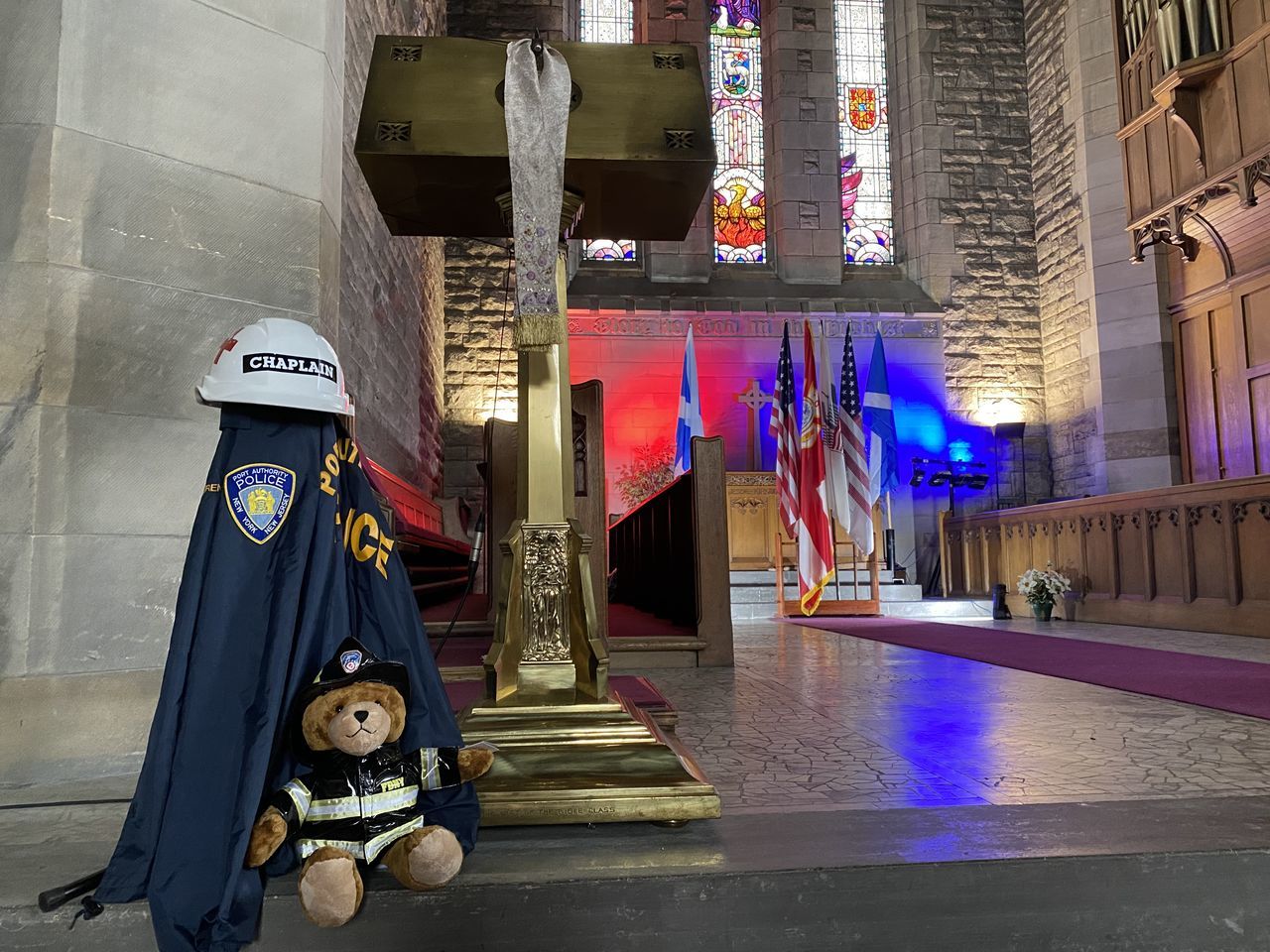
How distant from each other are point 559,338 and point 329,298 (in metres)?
1.21

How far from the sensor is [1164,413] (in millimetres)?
8883

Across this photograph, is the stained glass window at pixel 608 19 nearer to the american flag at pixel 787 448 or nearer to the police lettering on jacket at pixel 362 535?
the american flag at pixel 787 448

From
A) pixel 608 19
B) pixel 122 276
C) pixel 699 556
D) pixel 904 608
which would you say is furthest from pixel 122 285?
pixel 608 19

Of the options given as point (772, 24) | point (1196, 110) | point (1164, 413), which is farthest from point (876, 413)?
point (772, 24)

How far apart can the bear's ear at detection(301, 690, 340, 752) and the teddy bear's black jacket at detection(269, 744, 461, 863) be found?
0.03m

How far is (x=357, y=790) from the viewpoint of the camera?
3.96ft

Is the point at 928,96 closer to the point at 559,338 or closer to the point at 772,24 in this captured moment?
the point at 772,24

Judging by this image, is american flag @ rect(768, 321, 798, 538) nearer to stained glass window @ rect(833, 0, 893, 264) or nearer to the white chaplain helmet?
stained glass window @ rect(833, 0, 893, 264)

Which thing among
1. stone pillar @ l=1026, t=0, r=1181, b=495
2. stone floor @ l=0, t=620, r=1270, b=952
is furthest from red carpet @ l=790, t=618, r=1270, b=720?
stone pillar @ l=1026, t=0, r=1181, b=495

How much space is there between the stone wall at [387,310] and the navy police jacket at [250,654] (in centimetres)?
166

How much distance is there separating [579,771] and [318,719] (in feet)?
1.62

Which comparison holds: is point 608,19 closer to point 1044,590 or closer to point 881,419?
point 881,419

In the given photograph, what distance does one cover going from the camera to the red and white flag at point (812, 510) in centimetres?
711

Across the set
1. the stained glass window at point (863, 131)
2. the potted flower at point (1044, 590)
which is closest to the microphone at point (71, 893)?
the potted flower at point (1044, 590)
